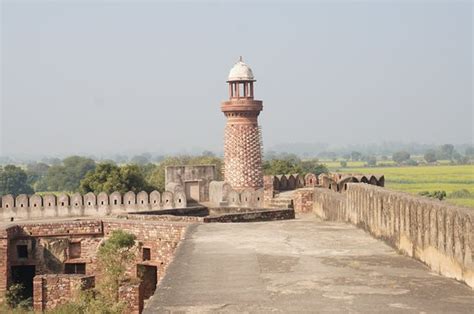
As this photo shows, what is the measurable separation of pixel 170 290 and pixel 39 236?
1007 cm

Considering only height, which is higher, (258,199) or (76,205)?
(258,199)

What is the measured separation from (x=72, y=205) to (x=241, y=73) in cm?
1056

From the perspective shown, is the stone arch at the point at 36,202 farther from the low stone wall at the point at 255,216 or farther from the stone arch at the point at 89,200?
the low stone wall at the point at 255,216

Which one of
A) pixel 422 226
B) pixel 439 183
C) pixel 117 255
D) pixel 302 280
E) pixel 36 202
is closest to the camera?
pixel 302 280

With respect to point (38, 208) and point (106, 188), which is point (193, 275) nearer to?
point (38, 208)

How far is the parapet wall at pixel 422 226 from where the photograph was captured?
6.41 m

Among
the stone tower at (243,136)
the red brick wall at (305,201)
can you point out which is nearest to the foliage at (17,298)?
the red brick wall at (305,201)

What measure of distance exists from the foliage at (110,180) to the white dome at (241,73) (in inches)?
284

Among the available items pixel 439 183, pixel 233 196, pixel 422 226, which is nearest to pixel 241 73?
pixel 233 196

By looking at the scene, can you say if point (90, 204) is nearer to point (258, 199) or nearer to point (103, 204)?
point (103, 204)

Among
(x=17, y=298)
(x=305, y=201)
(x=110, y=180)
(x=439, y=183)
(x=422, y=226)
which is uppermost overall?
(x=422, y=226)

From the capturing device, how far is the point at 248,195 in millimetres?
21891

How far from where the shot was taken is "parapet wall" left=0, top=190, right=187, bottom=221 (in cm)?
2205

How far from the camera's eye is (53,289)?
46.4 feet
